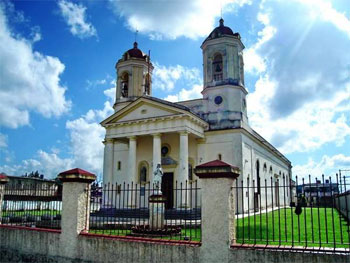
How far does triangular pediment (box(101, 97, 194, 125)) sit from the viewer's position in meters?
23.0

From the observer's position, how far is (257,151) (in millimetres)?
28750

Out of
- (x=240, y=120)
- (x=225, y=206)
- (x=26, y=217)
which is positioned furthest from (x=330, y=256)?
(x=240, y=120)

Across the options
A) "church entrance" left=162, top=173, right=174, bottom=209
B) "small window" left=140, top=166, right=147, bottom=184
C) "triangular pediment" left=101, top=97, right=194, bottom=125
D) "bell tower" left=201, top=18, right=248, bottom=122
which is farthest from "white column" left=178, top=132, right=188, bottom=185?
"small window" left=140, top=166, right=147, bottom=184

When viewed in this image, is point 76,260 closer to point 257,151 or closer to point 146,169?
point 146,169

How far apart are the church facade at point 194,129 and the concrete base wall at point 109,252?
42.8ft

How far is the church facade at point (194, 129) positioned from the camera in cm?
2312

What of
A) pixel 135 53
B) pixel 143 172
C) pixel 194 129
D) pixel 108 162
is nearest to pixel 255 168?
pixel 194 129

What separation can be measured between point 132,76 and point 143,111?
644 cm

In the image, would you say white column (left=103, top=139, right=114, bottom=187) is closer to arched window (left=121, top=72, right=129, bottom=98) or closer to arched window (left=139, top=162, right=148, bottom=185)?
arched window (left=139, top=162, right=148, bottom=185)

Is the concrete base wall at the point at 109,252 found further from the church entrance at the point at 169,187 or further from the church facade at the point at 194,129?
the church entrance at the point at 169,187

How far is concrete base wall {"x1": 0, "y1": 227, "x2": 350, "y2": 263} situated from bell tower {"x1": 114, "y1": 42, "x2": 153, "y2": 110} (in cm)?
1982

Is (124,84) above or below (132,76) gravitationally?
below

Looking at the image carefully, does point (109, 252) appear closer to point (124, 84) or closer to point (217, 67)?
point (217, 67)

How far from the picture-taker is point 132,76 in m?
29.4
